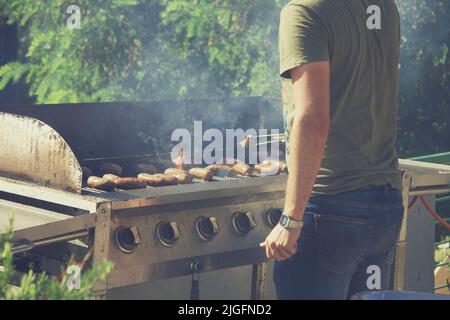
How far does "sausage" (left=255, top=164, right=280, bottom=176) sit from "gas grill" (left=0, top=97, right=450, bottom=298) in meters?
0.10

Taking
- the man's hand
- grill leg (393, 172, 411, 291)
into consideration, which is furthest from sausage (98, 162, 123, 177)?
grill leg (393, 172, 411, 291)

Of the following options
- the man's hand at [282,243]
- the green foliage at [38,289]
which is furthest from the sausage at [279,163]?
the green foliage at [38,289]

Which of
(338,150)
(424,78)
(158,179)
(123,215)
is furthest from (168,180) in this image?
(424,78)

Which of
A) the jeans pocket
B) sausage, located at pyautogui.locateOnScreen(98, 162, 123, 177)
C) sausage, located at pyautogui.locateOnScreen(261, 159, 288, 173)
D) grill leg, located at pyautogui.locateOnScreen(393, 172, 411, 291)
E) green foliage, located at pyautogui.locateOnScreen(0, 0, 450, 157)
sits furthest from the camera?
green foliage, located at pyautogui.locateOnScreen(0, 0, 450, 157)

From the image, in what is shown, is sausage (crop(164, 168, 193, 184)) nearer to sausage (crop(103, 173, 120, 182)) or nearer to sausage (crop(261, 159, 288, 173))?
sausage (crop(103, 173, 120, 182))

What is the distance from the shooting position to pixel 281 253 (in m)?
3.37

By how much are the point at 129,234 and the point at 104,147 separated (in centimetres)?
126

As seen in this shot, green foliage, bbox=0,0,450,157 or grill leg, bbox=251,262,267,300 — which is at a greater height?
green foliage, bbox=0,0,450,157

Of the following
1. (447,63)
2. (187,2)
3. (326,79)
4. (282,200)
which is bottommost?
(282,200)

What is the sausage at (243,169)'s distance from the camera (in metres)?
4.55

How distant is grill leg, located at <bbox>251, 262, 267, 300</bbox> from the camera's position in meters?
4.39
